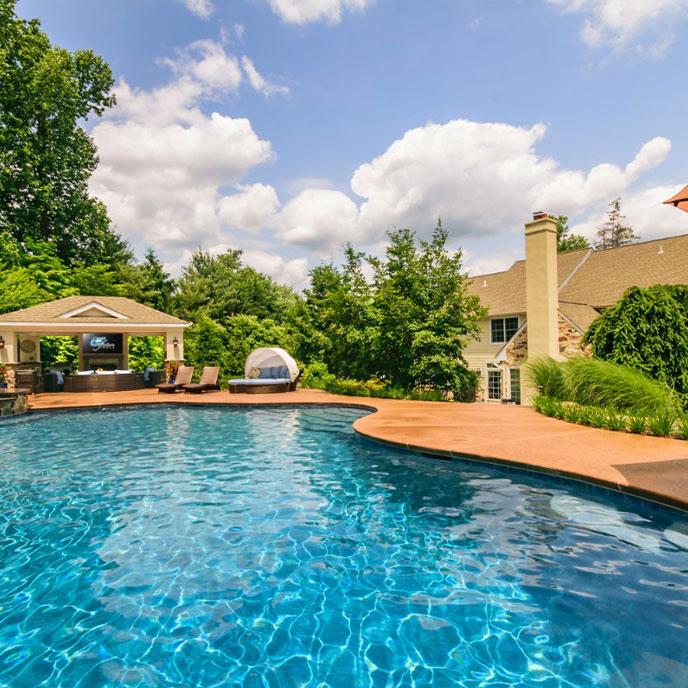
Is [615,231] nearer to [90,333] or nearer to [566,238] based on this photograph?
[566,238]

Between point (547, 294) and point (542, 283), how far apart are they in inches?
17.9

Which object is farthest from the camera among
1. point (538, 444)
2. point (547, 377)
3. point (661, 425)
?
point (547, 377)

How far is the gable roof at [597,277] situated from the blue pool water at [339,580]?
13321 millimetres

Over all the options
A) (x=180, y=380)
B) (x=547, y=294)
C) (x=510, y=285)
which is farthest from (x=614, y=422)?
(x=510, y=285)

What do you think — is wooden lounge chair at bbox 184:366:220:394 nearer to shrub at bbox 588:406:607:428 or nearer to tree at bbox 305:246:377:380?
tree at bbox 305:246:377:380

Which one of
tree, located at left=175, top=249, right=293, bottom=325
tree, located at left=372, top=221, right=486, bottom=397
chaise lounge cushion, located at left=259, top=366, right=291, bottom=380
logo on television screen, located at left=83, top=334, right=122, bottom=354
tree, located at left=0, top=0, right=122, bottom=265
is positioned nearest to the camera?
tree, located at left=372, top=221, right=486, bottom=397

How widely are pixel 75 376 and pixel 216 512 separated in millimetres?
17012

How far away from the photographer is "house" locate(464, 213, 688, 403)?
16.9 metres

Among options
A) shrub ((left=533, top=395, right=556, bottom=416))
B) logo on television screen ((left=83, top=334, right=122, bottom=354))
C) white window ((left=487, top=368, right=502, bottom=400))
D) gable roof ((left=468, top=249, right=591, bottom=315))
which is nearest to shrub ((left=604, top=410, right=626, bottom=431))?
shrub ((left=533, top=395, right=556, bottom=416))

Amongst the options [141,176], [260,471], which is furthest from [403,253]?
[141,176]

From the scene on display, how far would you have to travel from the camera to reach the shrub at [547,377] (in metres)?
11.8

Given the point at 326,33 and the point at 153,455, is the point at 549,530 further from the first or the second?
the point at 326,33

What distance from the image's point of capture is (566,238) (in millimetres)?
39812

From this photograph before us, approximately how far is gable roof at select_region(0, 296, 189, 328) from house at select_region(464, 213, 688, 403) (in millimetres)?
14846
